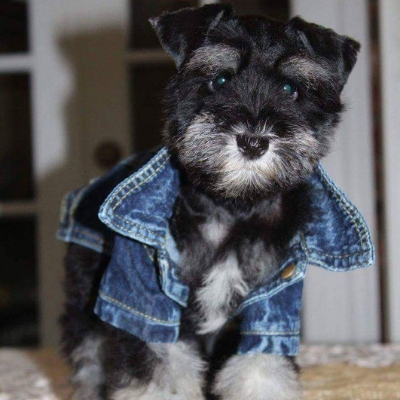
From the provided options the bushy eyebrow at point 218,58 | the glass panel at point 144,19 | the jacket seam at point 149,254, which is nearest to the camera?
the bushy eyebrow at point 218,58

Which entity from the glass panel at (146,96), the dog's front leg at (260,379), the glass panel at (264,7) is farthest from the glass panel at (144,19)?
the dog's front leg at (260,379)

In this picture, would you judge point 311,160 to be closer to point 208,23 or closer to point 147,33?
point 208,23

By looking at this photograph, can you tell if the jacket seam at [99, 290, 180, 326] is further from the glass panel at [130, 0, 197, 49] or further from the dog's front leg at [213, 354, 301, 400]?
the glass panel at [130, 0, 197, 49]

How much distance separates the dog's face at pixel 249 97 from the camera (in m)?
1.46

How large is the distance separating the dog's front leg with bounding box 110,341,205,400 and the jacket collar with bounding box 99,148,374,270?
0.25 meters

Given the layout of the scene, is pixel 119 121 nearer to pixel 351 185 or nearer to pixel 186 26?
pixel 351 185

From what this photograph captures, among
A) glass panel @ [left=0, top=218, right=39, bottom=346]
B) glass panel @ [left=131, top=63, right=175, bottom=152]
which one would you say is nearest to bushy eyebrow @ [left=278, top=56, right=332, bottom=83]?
glass panel @ [left=131, top=63, right=175, bottom=152]

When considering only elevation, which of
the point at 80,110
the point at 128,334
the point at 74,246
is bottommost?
the point at 128,334

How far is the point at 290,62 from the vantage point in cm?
155

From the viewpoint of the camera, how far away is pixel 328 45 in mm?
1658

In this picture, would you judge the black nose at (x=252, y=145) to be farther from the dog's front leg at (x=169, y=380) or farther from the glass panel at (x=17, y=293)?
the glass panel at (x=17, y=293)

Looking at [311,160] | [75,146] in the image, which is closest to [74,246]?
[311,160]

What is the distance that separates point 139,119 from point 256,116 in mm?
1909

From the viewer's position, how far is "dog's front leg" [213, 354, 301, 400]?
160cm
